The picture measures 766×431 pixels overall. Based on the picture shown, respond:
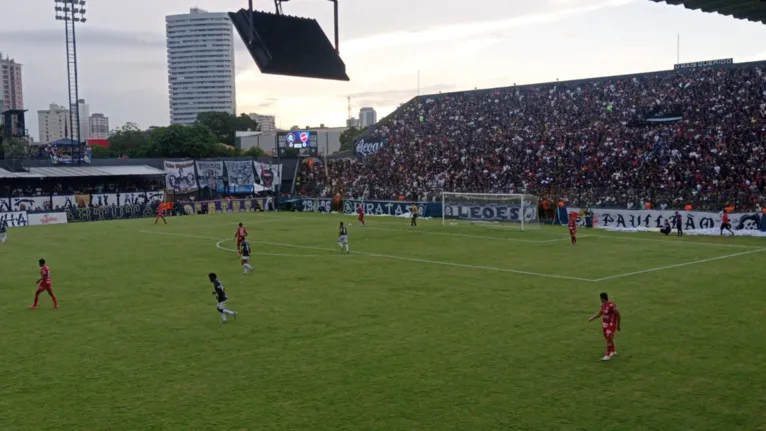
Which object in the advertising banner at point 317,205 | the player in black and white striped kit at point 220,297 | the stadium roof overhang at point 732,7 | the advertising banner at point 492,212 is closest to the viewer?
the stadium roof overhang at point 732,7

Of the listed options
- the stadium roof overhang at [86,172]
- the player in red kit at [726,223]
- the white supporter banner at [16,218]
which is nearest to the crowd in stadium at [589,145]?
the player in red kit at [726,223]

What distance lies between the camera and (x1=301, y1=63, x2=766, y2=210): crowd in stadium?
46.0m

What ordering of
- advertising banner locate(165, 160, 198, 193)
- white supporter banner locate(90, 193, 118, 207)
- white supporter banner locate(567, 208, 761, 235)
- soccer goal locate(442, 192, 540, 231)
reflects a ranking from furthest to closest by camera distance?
advertising banner locate(165, 160, 198, 193), white supporter banner locate(90, 193, 118, 207), soccer goal locate(442, 192, 540, 231), white supporter banner locate(567, 208, 761, 235)

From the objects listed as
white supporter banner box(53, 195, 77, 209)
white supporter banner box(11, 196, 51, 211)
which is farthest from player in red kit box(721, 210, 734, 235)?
white supporter banner box(11, 196, 51, 211)

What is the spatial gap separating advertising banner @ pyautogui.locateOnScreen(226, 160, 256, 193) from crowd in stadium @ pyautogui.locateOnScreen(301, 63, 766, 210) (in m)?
7.18

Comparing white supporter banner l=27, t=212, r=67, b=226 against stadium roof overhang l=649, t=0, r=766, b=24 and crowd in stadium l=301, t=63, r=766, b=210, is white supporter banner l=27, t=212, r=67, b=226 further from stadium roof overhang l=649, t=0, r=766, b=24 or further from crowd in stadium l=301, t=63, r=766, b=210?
stadium roof overhang l=649, t=0, r=766, b=24

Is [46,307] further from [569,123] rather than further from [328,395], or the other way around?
[569,123]

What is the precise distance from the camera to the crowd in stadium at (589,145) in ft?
151

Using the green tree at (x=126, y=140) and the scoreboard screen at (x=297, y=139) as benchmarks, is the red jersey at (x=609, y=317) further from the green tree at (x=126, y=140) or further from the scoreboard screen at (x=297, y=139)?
the green tree at (x=126, y=140)

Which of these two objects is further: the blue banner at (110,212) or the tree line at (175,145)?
the tree line at (175,145)

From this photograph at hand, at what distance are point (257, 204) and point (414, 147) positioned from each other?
18326 millimetres

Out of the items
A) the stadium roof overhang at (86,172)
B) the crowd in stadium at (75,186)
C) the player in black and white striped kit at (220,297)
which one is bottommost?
the player in black and white striped kit at (220,297)

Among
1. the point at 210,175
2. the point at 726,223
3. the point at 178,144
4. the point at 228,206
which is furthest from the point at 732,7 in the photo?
the point at 178,144

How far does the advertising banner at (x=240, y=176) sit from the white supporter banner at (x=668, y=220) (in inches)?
1667
